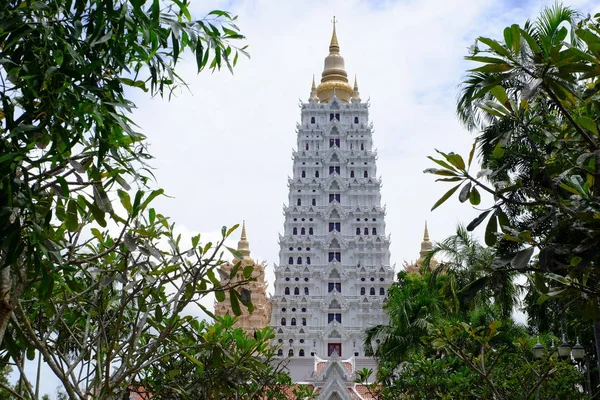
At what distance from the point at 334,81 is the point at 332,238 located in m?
14.5

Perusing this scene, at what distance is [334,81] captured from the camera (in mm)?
64188

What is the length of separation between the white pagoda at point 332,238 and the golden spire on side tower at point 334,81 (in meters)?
0.08

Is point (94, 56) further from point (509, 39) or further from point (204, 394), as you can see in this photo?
point (204, 394)

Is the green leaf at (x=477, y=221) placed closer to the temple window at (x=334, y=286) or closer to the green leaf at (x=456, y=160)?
the green leaf at (x=456, y=160)

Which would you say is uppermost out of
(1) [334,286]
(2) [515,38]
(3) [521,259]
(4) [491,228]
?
(1) [334,286]

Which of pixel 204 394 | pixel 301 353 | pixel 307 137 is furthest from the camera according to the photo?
pixel 307 137

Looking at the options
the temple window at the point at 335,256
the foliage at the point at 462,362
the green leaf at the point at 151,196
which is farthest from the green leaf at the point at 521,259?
the temple window at the point at 335,256

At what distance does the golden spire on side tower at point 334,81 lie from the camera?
63719 mm

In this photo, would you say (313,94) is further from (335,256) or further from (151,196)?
(151,196)

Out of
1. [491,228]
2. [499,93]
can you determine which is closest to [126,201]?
[491,228]

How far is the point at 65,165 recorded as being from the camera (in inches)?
217

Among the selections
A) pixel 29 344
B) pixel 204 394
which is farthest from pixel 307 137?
pixel 29 344

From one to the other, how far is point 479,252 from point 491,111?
21.3 m

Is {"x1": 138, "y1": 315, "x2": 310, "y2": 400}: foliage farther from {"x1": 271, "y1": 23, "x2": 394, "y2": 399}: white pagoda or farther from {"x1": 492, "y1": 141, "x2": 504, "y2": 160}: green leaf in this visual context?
{"x1": 271, "y1": 23, "x2": 394, "y2": 399}: white pagoda
